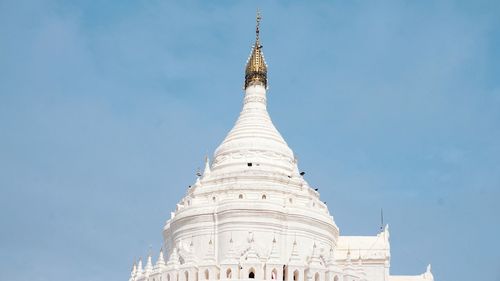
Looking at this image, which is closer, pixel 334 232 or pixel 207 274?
pixel 207 274

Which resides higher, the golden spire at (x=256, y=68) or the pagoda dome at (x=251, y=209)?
the golden spire at (x=256, y=68)

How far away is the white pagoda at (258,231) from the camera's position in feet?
198

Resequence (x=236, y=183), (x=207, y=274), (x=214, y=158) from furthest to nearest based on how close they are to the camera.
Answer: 1. (x=214, y=158)
2. (x=236, y=183)
3. (x=207, y=274)

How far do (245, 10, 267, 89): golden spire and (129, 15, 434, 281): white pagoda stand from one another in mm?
4026

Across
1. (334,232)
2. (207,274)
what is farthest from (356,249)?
(207,274)

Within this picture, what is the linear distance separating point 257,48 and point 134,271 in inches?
719

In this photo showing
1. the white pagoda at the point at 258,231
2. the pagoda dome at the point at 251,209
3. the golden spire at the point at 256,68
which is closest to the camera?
the white pagoda at the point at 258,231

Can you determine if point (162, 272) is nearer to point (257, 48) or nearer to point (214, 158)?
point (214, 158)

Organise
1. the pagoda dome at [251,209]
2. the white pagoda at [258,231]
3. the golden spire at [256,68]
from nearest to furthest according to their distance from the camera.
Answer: the white pagoda at [258,231], the pagoda dome at [251,209], the golden spire at [256,68]

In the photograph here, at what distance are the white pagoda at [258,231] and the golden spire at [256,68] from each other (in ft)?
13.2

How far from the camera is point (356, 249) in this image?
66.6 metres

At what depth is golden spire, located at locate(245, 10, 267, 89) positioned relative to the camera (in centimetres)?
7294

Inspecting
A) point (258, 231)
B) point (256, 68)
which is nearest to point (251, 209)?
point (258, 231)

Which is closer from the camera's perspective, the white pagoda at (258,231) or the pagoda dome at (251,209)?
the white pagoda at (258,231)
